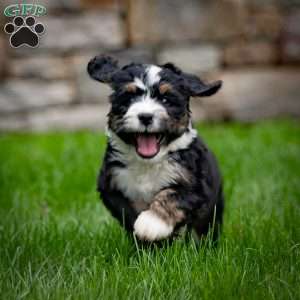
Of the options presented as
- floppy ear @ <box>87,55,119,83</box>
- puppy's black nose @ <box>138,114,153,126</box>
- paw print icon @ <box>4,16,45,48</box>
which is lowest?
puppy's black nose @ <box>138,114,153,126</box>

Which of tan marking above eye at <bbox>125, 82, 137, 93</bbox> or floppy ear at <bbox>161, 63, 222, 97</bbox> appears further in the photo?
floppy ear at <bbox>161, 63, 222, 97</bbox>

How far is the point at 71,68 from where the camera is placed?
8688 millimetres

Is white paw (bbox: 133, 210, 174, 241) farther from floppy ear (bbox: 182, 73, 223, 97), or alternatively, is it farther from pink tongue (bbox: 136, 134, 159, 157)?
floppy ear (bbox: 182, 73, 223, 97)

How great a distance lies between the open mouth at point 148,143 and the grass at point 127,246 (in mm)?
490

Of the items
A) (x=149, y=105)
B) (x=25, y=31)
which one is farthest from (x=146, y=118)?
(x=25, y=31)

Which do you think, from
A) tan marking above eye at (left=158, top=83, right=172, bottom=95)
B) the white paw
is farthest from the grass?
tan marking above eye at (left=158, top=83, right=172, bottom=95)

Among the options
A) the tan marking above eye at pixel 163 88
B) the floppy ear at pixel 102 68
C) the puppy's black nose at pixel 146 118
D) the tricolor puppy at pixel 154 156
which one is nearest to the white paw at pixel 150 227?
the tricolor puppy at pixel 154 156

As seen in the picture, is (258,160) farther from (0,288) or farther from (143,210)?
(0,288)

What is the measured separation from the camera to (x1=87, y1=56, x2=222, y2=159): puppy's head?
11.3ft

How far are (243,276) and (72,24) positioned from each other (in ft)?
19.6

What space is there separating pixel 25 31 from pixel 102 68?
0.46m

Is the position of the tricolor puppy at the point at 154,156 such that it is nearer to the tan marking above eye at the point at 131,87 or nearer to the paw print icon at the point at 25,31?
the tan marking above eye at the point at 131,87

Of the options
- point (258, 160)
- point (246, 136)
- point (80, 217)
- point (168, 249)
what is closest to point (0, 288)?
point (168, 249)

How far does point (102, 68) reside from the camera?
3.81 m
